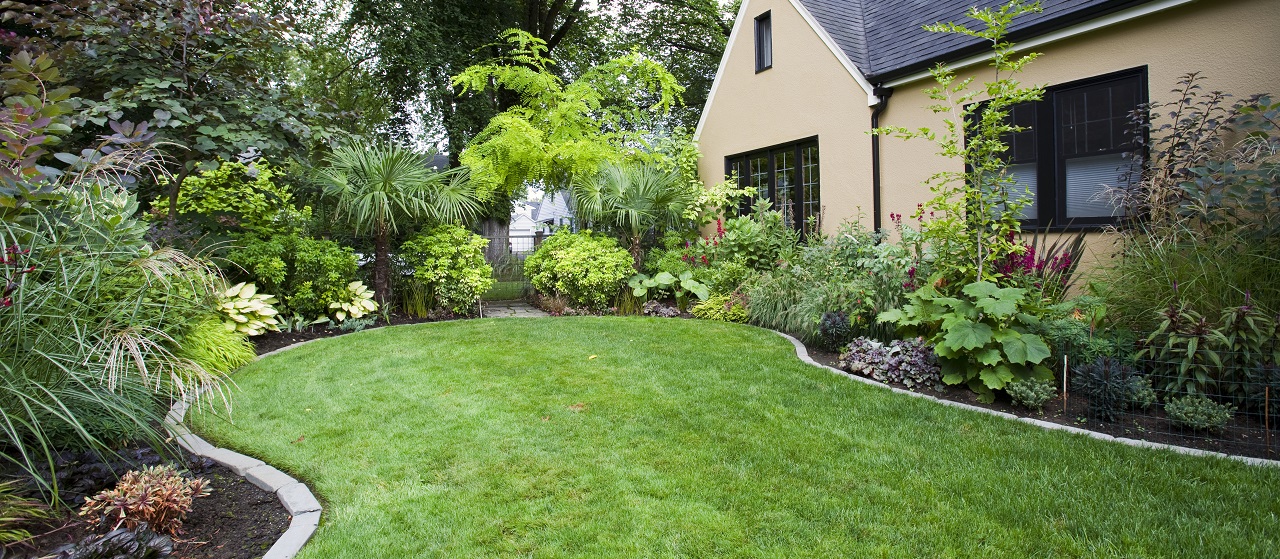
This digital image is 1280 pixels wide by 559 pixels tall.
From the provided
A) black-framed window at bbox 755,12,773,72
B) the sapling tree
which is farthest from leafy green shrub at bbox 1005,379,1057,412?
black-framed window at bbox 755,12,773,72

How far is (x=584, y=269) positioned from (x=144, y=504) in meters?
6.61

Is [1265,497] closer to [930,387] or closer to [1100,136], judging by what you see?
[930,387]

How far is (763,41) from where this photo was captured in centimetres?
1034

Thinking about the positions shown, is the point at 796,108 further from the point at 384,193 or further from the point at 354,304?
the point at 354,304

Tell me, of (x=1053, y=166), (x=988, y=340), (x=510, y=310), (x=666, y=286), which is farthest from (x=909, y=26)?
(x=510, y=310)

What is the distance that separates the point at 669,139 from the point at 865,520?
937 cm

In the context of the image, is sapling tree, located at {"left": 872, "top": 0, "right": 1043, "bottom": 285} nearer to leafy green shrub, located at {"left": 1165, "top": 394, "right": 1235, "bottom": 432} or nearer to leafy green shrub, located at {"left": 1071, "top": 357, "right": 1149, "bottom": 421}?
leafy green shrub, located at {"left": 1071, "top": 357, "right": 1149, "bottom": 421}

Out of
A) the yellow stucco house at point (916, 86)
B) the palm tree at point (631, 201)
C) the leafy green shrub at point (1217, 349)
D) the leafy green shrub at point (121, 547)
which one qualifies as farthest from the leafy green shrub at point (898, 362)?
the palm tree at point (631, 201)

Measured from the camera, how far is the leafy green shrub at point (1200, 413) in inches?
136

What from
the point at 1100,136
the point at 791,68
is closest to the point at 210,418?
the point at 1100,136

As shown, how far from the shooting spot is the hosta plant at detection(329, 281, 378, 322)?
7672 mm

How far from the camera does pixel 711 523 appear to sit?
2623 mm

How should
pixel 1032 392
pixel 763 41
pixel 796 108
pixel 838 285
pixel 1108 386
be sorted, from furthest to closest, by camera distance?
pixel 763 41 → pixel 796 108 → pixel 838 285 → pixel 1032 392 → pixel 1108 386

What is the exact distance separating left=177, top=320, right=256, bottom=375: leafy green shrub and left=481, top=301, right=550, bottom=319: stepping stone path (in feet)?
10.8
